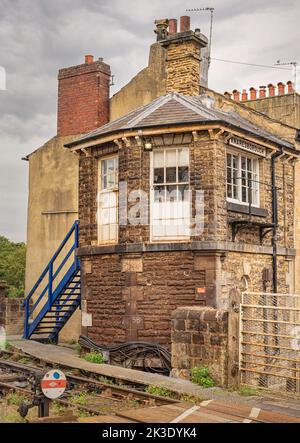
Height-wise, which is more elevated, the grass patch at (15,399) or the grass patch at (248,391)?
the grass patch at (248,391)

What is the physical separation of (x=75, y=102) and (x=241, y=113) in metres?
6.40

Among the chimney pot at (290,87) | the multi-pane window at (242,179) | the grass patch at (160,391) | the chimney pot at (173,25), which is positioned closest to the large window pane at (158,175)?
the multi-pane window at (242,179)

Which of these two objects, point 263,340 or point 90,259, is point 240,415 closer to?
point 263,340

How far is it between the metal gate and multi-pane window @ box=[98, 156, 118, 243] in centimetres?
388

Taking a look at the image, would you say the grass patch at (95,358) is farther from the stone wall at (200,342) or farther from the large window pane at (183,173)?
the large window pane at (183,173)

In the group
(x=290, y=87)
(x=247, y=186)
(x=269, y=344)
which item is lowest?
(x=269, y=344)

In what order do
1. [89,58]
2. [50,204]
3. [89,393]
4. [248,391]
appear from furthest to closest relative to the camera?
[50,204], [89,58], [89,393], [248,391]

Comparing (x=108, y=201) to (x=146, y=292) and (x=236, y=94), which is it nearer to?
(x=146, y=292)

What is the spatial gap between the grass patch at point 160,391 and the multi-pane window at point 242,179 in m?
5.72

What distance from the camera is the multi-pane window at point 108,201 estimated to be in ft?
52.3

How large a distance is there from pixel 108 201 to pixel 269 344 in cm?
556

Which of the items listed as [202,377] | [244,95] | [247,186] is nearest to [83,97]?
[244,95]

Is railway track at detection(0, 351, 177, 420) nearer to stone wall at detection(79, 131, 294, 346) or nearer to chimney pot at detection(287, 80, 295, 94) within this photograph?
stone wall at detection(79, 131, 294, 346)

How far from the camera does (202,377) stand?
475 inches
